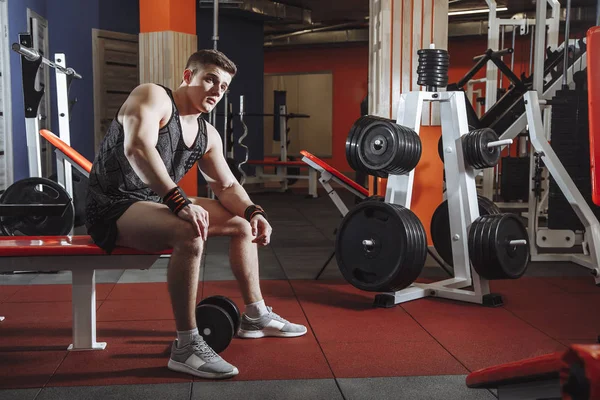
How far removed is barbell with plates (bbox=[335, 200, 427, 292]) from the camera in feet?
9.11

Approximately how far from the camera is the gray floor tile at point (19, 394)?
1.88 meters

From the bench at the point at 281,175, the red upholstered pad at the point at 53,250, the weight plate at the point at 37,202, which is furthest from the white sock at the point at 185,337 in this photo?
the bench at the point at 281,175

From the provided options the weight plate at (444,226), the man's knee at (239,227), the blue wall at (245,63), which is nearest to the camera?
the man's knee at (239,227)

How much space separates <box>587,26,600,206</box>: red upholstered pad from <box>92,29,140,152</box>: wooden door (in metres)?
7.07

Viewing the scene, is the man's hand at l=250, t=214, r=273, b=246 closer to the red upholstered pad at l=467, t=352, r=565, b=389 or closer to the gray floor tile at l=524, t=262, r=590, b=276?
the red upholstered pad at l=467, t=352, r=565, b=389

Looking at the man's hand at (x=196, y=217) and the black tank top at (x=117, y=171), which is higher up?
the black tank top at (x=117, y=171)

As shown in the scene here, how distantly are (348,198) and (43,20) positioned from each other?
4.14m

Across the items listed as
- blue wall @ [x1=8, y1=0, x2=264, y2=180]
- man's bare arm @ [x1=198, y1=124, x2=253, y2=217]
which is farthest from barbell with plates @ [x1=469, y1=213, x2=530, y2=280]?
blue wall @ [x1=8, y1=0, x2=264, y2=180]

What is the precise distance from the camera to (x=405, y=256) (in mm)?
2756

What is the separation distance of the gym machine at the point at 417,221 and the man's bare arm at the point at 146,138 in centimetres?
113

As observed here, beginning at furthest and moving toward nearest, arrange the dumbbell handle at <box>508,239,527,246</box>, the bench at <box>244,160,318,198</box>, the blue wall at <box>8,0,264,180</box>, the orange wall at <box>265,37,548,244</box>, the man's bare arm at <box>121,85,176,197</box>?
the orange wall at <box>265,37,548,244</box>
the bench at <box>244,160,318,198</box>
the blue wall at <box>8,0,264,180</box>
the dumbbell handle at <box>508,239,527,246</box>
the man's bare arm at <box>121,85,176,197</box>

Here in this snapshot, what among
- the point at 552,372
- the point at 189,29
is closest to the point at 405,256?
the point at 552,372

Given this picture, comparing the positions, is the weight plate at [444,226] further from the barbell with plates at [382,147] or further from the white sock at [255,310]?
the white sock at [255,310]

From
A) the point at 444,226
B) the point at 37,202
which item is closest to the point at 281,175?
the point at 37,202
